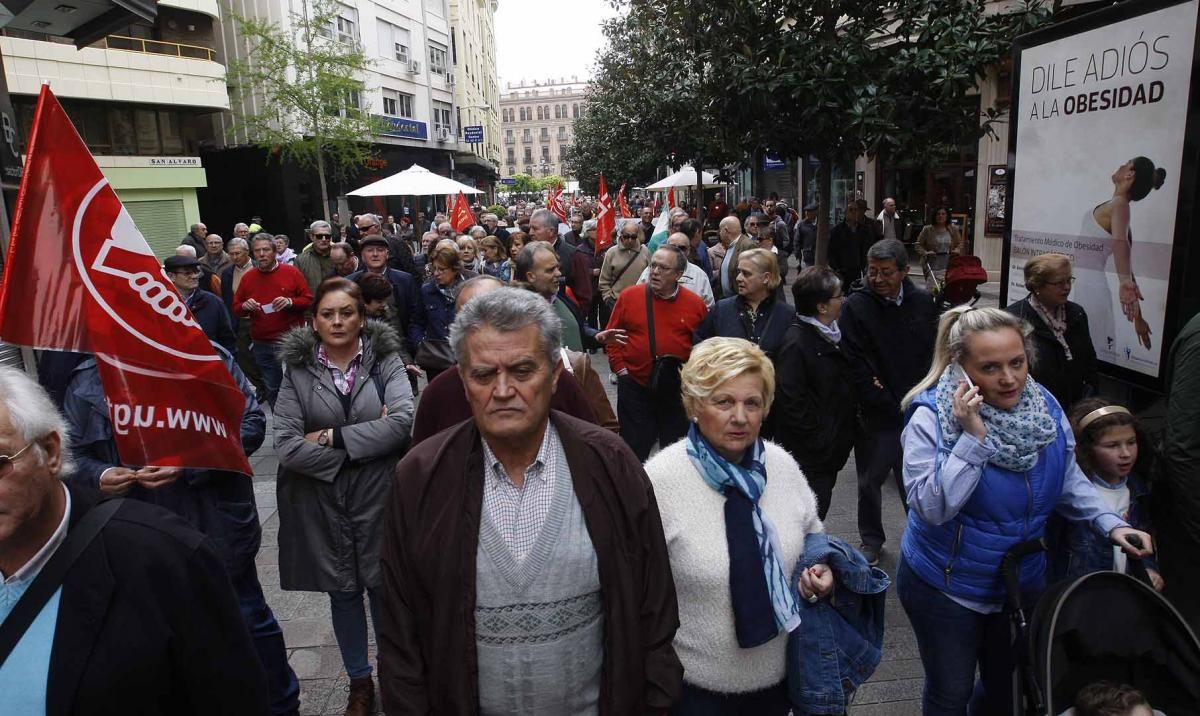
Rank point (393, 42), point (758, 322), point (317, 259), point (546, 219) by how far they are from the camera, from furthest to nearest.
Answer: point (393, 42) → point (546, 219) → point (317, 259) → point (758, 322)

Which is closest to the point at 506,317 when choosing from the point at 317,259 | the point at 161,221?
the point at 317,259

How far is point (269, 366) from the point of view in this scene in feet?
26.3

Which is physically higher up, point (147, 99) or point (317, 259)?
point (147, 99)

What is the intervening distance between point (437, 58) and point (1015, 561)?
45.5 m

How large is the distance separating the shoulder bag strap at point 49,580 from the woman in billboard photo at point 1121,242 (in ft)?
15.2

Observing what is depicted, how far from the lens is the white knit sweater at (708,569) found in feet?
8.02

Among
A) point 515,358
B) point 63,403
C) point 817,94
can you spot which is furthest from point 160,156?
point 515,358

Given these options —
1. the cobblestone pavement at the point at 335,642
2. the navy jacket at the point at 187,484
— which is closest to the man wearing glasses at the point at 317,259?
the cobblestone pavement at the point at 335,642

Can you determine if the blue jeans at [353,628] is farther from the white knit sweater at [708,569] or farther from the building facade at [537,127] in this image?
the building facade at [537,127]

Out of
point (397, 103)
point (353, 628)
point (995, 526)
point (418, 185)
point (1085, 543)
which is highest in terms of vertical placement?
point (397, 103)

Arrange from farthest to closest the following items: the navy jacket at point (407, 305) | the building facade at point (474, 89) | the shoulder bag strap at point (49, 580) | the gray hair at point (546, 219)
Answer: the building facade at point (474, 89)
the gray hair at point (546, 219)
the navy jacket at point (407, 305)
the shoulder bag strap at point (49, 580)

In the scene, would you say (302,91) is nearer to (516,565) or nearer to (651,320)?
(651,320)

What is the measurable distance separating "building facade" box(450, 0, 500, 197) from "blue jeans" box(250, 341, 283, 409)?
31040mm

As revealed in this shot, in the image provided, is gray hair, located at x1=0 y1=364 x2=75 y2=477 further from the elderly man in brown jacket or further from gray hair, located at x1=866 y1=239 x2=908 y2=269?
gray hair, located at x1=866 y1=239 x2=908 y2=269
